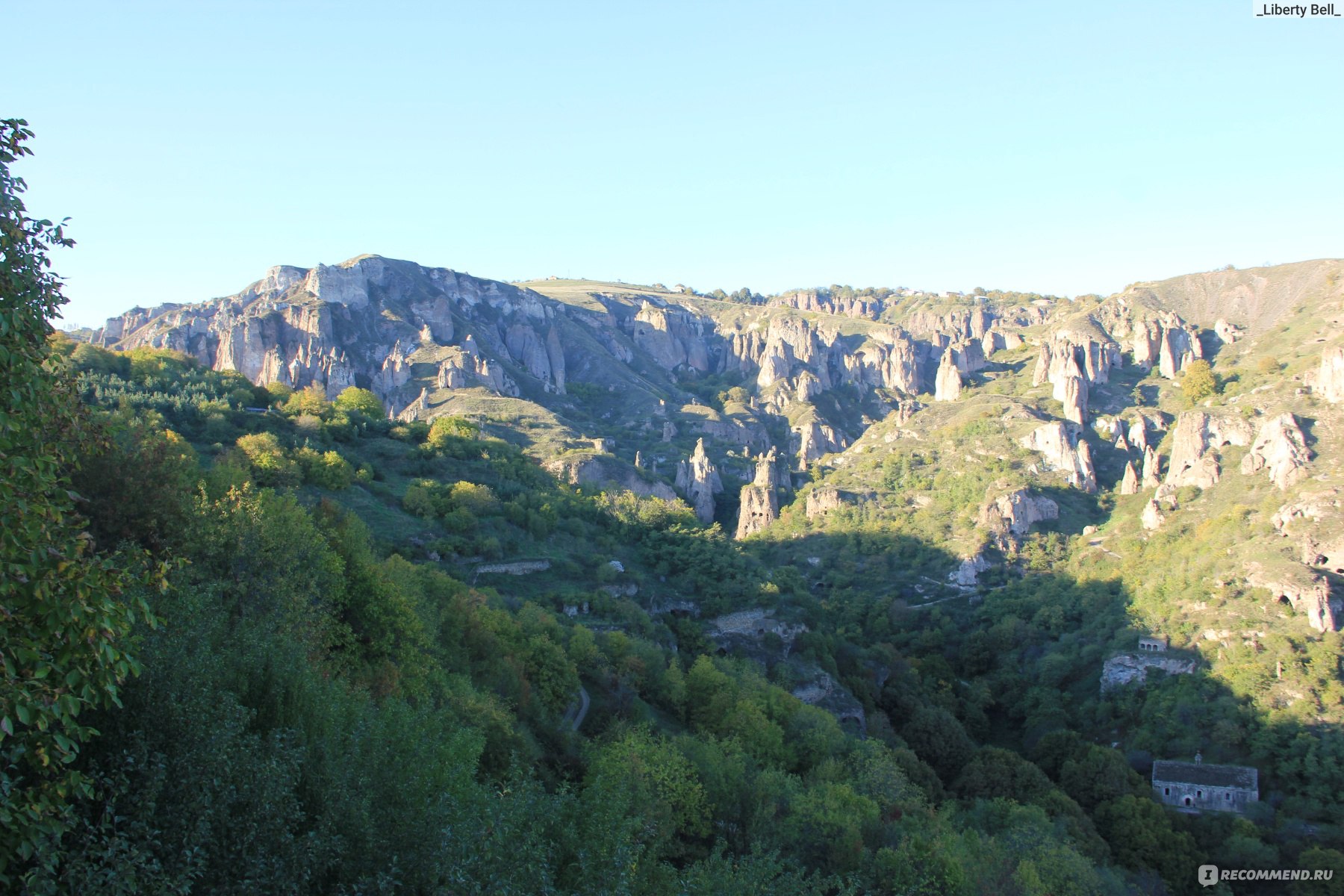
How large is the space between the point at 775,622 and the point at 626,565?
10039mm

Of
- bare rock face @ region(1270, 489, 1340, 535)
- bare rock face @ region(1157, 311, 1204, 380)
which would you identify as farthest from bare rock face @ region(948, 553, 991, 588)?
bare rock face @ region(1157, 311, 1204, 380)

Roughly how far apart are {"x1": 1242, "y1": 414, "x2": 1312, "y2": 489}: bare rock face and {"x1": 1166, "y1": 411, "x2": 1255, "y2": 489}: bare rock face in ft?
11.4

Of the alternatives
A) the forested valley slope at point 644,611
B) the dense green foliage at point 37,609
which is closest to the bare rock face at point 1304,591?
the forested valley slope at point 644,611

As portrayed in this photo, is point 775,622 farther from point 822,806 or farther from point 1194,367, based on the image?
point 1194,367

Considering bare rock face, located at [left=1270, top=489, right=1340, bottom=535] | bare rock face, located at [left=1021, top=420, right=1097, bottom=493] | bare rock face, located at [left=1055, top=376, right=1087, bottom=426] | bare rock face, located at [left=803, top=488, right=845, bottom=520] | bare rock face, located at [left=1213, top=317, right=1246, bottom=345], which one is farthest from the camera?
bare rock face, located at [left=1213, top=317, right=1246, bottom=345]

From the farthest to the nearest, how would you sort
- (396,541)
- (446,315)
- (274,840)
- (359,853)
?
(446,315)
(396,541)
(359,853)
(274,840)

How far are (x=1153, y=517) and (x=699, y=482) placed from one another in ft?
164

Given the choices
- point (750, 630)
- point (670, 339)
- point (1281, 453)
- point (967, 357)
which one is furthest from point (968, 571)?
point (670, 339)

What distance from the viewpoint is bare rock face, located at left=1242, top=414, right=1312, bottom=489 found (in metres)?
65.1

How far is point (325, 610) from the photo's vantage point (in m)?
21.2

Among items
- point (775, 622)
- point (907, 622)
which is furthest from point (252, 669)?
point (907, 622)

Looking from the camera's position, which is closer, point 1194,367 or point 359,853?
point 359,853

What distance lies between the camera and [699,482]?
347ft

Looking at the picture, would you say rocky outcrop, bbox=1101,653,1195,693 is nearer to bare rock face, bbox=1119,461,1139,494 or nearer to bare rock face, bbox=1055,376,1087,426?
bare rock face, bbox=1119,461,1139,494
